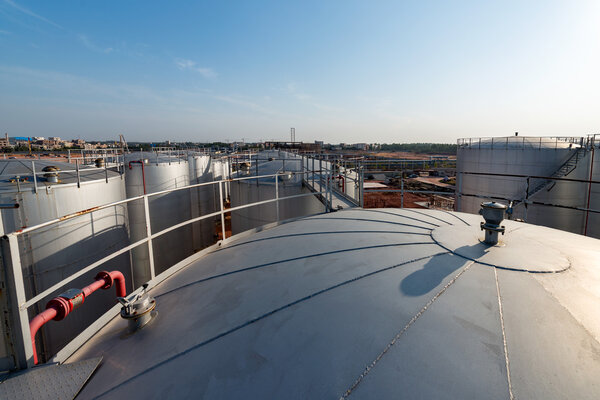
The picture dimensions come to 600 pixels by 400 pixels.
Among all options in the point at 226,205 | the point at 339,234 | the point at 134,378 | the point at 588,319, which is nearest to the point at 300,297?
the point at 134,378

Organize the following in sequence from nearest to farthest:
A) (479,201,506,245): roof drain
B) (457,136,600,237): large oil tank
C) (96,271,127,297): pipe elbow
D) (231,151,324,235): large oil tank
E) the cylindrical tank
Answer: (96,271,127,297): pipe elbow, (479,201,506,245): roof drain, (231,151,324,235): large oil tank, the cylindrical tank, (457,136,600,237): large oil tank

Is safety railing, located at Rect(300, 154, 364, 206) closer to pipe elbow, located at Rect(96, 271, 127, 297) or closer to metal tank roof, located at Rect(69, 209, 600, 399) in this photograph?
metal tank roof, located at Rect(69, 209, 600, 399)

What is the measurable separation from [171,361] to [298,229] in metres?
3.78

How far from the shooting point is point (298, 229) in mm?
6227

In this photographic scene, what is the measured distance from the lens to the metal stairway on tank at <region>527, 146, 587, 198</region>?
14875 millimetres

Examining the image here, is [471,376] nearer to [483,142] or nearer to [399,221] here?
[399,221]

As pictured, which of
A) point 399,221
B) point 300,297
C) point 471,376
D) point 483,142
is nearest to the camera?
point 471,376

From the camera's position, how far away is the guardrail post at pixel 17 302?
2.24m

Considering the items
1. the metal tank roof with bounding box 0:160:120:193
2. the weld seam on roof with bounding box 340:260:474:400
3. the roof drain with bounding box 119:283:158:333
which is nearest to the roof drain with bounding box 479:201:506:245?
the weld seam on roof with bounding box 340:260:474:400

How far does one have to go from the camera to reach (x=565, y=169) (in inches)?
597

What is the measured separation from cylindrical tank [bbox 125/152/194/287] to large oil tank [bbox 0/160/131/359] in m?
3.90

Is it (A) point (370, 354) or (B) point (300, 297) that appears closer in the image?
(A) point (370, 354)

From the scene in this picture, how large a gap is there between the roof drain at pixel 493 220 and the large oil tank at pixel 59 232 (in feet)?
31.3

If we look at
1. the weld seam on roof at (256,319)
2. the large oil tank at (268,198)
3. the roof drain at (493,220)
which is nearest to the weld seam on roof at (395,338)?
the weld seam on roof at (256,319)
